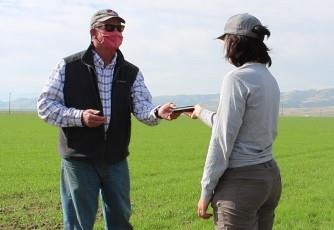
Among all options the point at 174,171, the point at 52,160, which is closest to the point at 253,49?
the point at 174,171

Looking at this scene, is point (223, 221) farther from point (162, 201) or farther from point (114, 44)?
point (162, 201)

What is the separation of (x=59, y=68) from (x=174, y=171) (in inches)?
479

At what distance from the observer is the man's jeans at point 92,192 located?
14.3ft

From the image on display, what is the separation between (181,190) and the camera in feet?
38.1

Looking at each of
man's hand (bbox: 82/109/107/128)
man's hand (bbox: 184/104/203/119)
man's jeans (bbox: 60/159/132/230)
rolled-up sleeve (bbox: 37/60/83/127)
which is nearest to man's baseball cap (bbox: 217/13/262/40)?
man's hand (bbox: 184/104/203/119)

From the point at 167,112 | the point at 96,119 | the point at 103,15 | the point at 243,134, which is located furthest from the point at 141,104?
the point at 243,134

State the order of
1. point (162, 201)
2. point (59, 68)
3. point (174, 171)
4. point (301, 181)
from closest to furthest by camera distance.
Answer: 1. point (59, 68)
2. point (162, 201)
3. point (301, 181)
4. point (174, 171)

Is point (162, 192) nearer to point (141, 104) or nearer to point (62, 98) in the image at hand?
point (141, 104)

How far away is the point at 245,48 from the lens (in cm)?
360

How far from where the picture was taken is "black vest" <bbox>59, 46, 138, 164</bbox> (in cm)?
429

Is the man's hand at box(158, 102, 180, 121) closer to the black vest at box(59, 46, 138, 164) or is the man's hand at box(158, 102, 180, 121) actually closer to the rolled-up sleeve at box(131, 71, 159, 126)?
the rolled-up sleeve at box(131, 71, 159, 126)

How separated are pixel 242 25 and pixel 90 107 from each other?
54.0 inches

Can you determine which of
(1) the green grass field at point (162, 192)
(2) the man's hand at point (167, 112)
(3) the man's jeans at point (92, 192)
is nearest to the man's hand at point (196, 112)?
(2) the man's hand at point (167, 112)

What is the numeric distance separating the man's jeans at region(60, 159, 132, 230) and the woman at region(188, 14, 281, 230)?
979 millimetres
